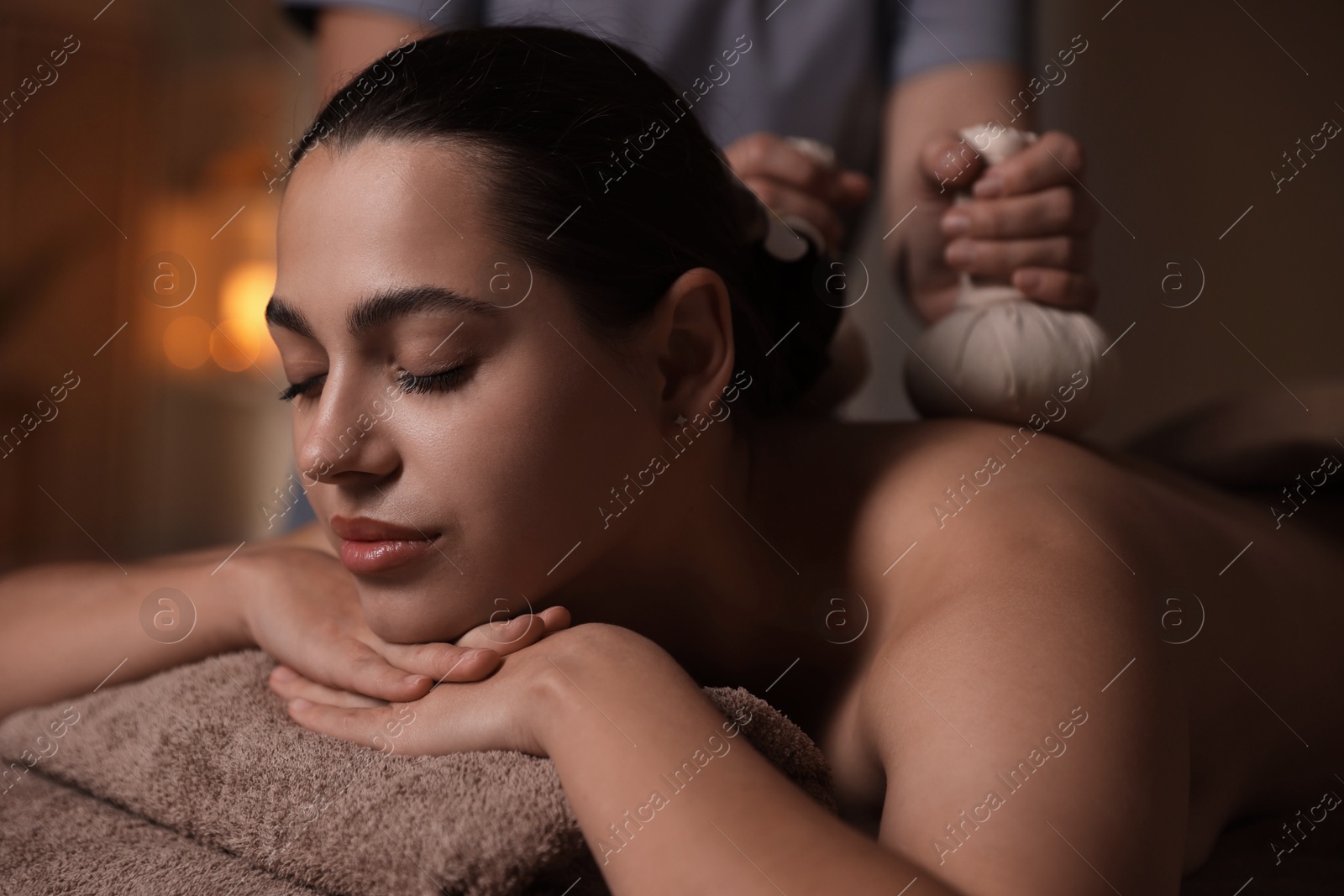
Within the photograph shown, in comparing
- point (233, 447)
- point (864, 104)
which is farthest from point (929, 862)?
point (233, 447)

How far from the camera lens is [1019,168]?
104 centimetres

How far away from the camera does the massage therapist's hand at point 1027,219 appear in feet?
3.42

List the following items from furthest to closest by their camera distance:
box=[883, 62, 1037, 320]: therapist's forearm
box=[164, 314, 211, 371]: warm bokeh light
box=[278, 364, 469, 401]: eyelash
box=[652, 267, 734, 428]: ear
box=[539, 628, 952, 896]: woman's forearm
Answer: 1. box=[164, 314, 211, 371]: warm bokeh light
2. box=[883, 62, 1037, 320]: therapist's forearm
3. box=[652, 267, 734, 428]: ear
4. box=[278, 364, 469, 401]: eyelash
5. box=[539, 628, 952, 896]: woman's forearm

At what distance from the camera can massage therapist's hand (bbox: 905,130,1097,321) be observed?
3.42 ft

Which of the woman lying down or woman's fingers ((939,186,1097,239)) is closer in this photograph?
the woman lying down

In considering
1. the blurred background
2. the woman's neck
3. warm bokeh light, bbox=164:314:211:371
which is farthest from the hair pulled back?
warm bokeh light, bbox=164:314:211:371

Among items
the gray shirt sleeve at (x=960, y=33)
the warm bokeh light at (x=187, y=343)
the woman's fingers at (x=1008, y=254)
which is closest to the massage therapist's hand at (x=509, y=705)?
the woman's fingers at (x=1008, y=254)

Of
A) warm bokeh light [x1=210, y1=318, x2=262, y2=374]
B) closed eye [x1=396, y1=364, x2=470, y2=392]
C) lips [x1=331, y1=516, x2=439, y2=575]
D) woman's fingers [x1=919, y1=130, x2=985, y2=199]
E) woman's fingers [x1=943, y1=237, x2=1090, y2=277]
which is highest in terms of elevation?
warm bokeh light [x1=210, y1=318, x2=262, y2=374]

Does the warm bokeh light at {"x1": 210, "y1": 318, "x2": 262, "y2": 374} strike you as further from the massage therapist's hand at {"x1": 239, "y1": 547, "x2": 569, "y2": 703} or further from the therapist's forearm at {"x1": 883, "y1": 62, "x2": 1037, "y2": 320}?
the massage therapist's hand at {"x1": 239, "y1": 547, "x2": 569, "y2": 703}

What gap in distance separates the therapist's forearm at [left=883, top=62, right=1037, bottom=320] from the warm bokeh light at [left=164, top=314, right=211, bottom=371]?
2632mm

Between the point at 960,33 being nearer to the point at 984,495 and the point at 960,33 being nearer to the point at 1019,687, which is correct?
the point at 984,495

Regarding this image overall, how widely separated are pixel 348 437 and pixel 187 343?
3.02m

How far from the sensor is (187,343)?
338cm

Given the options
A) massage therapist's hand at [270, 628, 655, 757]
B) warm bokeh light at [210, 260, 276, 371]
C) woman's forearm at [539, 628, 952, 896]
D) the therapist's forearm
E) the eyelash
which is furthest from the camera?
warm bokeh light at [210, 260, 276, 371]
